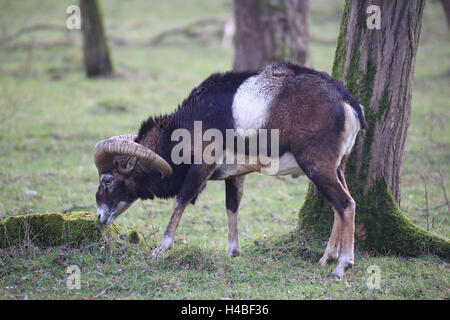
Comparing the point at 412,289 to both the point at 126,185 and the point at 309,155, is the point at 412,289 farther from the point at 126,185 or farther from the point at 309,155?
the point at 126,185

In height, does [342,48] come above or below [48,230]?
above

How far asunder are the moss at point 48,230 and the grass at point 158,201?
0.46ft

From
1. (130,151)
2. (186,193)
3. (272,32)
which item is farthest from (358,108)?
(272,32)

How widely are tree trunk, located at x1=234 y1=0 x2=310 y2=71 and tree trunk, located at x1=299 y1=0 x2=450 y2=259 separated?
8592 millimetres

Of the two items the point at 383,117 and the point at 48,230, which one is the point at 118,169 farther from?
the point at 383,117

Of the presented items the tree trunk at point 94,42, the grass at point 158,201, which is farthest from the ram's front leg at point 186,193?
the tree trunk at point 94,42

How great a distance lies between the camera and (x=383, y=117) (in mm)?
7102

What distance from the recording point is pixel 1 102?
1605 centimetres

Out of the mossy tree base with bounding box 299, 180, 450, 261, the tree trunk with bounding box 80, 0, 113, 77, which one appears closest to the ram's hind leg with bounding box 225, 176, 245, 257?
the mossy tree base with bounding box 299, 180, 450, 261

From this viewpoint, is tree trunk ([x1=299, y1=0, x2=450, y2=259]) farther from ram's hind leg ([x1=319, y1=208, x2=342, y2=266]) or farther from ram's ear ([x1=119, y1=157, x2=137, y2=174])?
ram's ear ([x1=119, y1=157, x2=137, y2=174])

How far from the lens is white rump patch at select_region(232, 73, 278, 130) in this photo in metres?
6.75

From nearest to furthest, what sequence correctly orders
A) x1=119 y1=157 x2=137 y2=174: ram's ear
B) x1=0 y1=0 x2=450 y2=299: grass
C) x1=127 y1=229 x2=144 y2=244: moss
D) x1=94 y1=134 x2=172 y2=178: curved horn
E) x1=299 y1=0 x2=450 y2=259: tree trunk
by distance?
x1=0 y1=0 x2=450 y2=299: grass, x1=299 y1=0 x2=450 y2=259: tree trunk, x1=94 y1=134 x2=172 y2=178: curved horn, x1=127 y1=229 x2=144 y2=244: moss, x1=119 y1=157 x2=137 y2=174: ram's ear

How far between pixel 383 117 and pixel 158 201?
5.22 m

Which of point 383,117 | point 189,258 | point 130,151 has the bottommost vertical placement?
point 189,258
